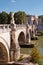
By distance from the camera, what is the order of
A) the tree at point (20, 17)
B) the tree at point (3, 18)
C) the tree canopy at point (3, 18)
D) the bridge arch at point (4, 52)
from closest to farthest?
the bridge arch at point (4, 52) → the tree at point (3, 18) → the tree canopy at point (3, 18) → the tree at point (20, 17)

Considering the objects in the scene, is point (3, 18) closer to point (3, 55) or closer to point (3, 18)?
point (3, 18)

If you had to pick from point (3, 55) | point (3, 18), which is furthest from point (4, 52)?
point (3, 18)

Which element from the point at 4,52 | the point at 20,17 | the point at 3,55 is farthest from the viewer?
the point at 20,17

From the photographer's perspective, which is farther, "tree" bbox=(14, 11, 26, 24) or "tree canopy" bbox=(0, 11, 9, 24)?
"tree" bbox=(14, 11, 26, 24)

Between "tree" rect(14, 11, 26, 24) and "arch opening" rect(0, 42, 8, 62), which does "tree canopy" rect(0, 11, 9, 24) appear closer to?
Answer: "tree" rect(14, 11, 26, 24)

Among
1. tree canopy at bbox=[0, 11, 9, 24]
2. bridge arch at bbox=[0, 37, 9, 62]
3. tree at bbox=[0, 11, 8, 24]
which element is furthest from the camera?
tree canopy at bbox=[0, 11, 9, 24]

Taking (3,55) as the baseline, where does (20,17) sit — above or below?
above

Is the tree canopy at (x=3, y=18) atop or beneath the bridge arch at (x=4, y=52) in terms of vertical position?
atop

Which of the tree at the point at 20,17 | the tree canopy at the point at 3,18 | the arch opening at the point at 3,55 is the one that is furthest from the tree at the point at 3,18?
the arch opening at the point at 3,55

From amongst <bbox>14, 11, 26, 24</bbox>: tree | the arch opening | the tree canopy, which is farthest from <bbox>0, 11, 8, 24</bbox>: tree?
the arch opening

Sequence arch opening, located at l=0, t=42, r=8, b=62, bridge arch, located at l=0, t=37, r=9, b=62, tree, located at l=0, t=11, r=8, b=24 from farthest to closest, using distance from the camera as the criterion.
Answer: tree, located at l=0, t=11, r=8, b=24 → arch opening, located at l=0, t=42, r=8, b=62 → bridge arch, located at l=0, t=37, r=9, b=62

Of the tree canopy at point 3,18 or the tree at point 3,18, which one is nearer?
the tree at point 3,18

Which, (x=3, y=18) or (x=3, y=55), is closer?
(x=3, y=55)

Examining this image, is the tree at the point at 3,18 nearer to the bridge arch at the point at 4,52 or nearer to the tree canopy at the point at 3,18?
the tree canopy at the point at 3,18
